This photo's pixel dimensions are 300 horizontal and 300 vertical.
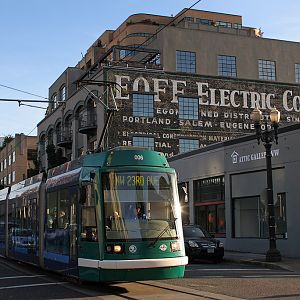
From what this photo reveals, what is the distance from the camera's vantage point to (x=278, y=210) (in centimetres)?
2453

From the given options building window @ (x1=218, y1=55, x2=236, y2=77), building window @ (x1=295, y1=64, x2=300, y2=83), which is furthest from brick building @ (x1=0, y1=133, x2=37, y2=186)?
building window @ (x1=295, y1=64, x2=300, y2=83)

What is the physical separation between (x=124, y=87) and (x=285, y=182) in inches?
814

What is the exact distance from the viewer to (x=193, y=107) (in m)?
43.8

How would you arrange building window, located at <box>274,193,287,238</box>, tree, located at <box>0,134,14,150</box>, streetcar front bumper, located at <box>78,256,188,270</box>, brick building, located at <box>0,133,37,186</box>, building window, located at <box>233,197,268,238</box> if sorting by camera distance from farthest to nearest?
tree, located at <box>0,134,14,150</box> < brick building, located at <box>0,133,37,186</box> < building window, located at <box>233,197,268,238</box> < building window, located at <box>274,193,287,238</box> < streetcar front bumper, located at <box>78,256,188,270</box>

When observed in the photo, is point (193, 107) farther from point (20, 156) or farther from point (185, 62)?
point (20, 156)

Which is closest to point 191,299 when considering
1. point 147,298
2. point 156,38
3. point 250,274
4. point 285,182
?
point 147,298

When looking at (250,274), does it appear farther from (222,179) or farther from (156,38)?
(156,38)

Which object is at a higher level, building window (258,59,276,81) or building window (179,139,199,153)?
building window (258,59,276,81)

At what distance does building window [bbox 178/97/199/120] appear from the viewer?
43531 mm

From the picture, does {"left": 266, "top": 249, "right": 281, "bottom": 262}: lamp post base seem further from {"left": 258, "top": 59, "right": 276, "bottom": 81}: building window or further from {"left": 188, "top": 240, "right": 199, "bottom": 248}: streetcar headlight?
{"left": 258, "top": 59, "right": 276, "bottom": 81}: building window

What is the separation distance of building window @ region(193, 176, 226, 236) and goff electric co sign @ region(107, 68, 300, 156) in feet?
38.6

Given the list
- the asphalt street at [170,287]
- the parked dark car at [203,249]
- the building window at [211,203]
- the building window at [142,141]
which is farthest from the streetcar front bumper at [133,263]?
the building window at [142,141]

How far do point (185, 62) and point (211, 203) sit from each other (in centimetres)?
1891

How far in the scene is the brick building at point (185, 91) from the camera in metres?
42.1
